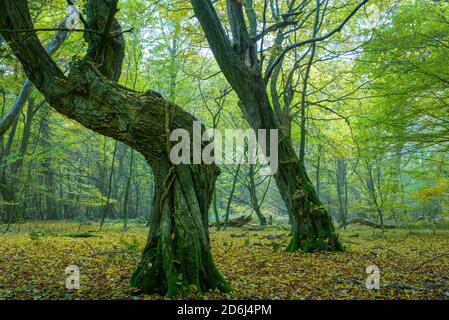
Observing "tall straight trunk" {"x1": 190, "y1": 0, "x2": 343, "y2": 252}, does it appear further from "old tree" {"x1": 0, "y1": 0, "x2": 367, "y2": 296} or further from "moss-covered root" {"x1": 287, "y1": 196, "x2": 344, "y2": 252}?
"old tree" {"x1": 0, "y1": 0, "x2": 367, "y2": 296}

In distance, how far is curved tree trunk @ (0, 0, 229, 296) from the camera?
3316mm

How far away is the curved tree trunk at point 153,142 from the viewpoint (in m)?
3.32

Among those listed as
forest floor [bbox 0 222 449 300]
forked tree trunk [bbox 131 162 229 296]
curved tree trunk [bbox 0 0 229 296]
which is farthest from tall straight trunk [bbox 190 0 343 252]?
forked tree trunk [bbox 131 162 229 296]

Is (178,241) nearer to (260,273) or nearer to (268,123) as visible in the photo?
(260,273)

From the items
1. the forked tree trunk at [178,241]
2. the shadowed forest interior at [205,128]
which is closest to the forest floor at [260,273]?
the shadowed forest interior at [205,128]

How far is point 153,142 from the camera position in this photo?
3.62 meters

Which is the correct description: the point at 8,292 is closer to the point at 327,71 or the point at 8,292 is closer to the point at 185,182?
the point at 185,182

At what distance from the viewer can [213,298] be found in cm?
323

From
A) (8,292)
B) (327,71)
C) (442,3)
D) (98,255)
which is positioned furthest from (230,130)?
(8,292)

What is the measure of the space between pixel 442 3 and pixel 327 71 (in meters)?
4.98

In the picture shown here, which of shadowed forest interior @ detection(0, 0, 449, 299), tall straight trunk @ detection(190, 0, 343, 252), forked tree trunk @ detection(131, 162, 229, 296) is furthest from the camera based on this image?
tall straight trunk @ detection(190, 0, 343, 252)

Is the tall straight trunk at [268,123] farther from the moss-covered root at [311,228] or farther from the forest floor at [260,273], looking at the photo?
the forest floor at [260,273]

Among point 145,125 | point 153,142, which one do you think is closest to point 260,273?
point 153,142

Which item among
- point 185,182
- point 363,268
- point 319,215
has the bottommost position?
point 363,268
